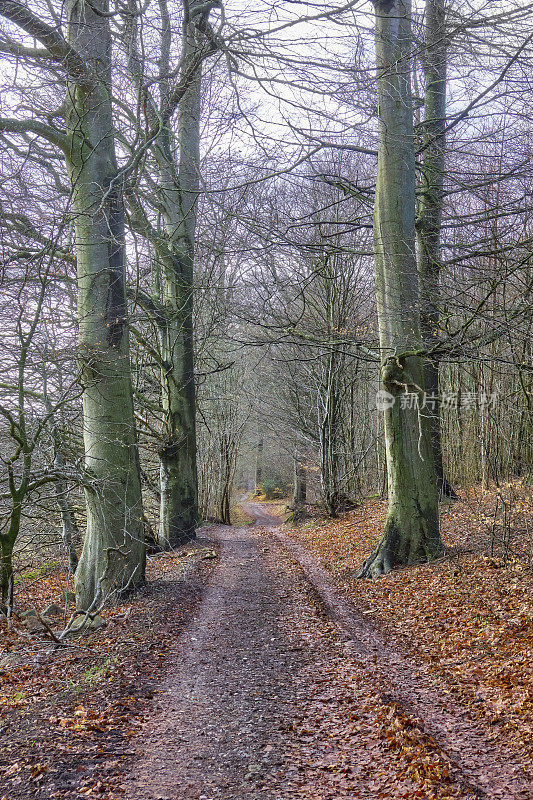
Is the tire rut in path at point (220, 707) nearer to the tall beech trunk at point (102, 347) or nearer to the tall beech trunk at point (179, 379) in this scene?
the tall beech trunk at point (102, 347)

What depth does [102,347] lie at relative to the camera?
25.8ft

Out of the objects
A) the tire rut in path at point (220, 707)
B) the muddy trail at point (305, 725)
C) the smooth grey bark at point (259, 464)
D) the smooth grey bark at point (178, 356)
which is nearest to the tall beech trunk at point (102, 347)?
the tire rut in path at point (220, 707)

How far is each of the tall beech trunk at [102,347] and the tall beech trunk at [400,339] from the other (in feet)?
13.1

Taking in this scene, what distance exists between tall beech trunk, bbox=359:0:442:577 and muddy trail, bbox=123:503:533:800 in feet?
6.80

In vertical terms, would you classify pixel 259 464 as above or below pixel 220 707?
above

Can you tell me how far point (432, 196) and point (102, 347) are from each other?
649cm

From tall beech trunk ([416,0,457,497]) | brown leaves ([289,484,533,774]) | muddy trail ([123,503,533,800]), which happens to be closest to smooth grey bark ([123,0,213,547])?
brown leaves ([289,484,533,774])

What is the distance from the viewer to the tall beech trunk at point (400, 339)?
860 cm

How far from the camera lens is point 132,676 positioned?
5.25 m

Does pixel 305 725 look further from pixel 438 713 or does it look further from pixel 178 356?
pixel 178 356

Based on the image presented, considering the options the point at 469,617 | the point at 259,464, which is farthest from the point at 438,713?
the point at 259,464

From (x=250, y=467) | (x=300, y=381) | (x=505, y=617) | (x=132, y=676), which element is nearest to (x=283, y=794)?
(x=132, y=676)

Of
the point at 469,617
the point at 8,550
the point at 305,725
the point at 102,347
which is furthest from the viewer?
the point at 102,347

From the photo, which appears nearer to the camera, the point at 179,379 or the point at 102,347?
the point at 102,347
